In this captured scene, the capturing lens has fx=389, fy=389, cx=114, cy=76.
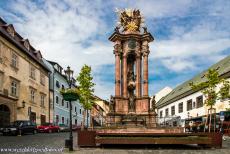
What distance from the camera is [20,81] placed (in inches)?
1720

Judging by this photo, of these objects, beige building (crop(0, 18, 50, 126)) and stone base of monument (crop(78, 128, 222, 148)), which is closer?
stone base of monument (crop(78, 128, 222, 148))

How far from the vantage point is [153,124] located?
32.9 meters

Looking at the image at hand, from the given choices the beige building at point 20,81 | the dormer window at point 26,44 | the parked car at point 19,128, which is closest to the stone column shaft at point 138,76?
the parked car at point 19,128

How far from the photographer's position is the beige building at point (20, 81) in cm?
3900

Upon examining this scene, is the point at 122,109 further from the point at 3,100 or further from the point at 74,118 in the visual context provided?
the point at 74,118

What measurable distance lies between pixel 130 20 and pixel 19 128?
13555mm

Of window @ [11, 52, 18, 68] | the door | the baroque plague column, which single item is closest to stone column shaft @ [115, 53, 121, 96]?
the baroque plague column

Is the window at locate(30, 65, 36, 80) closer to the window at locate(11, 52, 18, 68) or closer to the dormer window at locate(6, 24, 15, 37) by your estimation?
A: the window at locate(11, 52, 18, 68)

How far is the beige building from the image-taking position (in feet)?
128

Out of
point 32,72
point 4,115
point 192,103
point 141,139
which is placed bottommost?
point 141,139

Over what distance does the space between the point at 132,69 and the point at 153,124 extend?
5470mm

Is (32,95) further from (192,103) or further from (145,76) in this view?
(192,103)

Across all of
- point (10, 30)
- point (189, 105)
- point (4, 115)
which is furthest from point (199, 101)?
point (10, 30)

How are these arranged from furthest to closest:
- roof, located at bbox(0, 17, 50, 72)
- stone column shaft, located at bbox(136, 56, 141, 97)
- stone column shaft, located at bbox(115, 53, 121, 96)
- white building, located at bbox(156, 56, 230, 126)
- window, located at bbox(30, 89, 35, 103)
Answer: window, located at bbox(30, 89, 35, 103), white building, located at bbox(156, 56, 230, 126), roof, located at bbox(0, 17, 50, 72), stone column shaft, located at bbox(136, 56, 141, 97), stone column shaft, located at bbox(115, 53, 121, 96)
